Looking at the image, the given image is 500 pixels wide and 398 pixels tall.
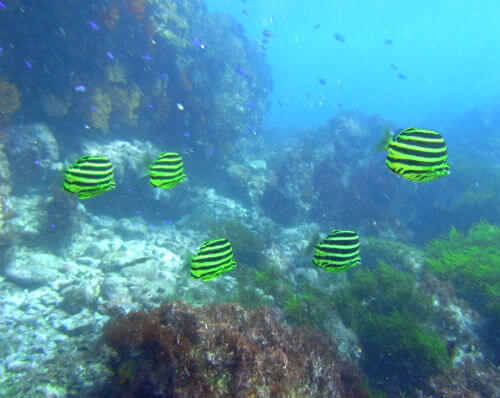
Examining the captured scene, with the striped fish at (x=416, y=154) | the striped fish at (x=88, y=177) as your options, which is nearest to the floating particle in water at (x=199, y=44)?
the striped fish at (x=88, y=177)

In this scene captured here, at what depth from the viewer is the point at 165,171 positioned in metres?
4.13

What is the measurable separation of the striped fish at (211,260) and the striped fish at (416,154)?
2.38m

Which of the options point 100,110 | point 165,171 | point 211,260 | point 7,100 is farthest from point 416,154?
point 7,100

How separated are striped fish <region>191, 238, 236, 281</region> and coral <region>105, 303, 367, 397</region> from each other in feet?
2.11

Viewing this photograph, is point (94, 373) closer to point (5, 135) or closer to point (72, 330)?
point (72, 330)

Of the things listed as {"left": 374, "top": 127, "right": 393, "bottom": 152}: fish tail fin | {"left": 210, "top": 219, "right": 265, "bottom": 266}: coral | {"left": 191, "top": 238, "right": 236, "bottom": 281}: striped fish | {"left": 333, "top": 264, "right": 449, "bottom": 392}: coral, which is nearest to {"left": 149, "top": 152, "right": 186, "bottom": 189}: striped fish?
{"left": 191, "top": 238, "right": 236, "bottom": 281}: striped fish

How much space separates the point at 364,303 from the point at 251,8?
68.9 meters

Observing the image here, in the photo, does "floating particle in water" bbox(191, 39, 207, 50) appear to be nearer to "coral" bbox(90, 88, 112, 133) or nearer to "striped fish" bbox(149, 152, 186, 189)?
"coral" bbox(90, 88, 112, 133)

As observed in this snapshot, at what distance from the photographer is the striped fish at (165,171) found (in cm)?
405

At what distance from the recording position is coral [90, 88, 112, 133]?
10922 mm

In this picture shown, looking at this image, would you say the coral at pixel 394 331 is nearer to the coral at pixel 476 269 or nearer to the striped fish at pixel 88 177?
the coral at pixel 476 269

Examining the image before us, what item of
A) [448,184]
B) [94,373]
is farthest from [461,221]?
[94,373]

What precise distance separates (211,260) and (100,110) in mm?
10585

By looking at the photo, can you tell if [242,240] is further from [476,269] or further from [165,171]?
[476,269]
